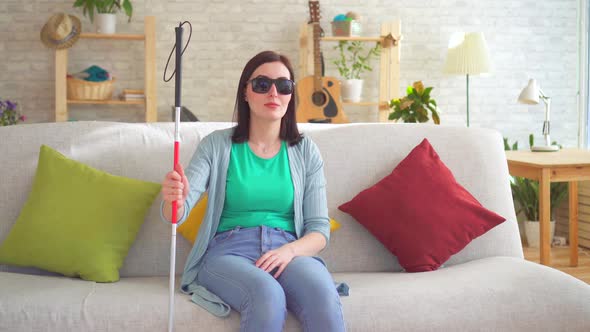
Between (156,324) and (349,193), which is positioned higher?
(349,193)

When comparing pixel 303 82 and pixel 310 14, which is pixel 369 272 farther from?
pixel 310 14

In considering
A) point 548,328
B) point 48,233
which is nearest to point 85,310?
point 48,233

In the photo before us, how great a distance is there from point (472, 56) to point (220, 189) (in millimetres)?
3833

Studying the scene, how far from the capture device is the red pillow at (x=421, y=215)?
2602 millimetres

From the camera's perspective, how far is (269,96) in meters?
2.40

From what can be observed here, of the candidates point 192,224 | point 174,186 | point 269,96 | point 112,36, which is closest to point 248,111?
point 269,96

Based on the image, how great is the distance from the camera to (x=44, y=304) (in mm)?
2113

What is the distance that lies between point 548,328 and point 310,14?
388 cm

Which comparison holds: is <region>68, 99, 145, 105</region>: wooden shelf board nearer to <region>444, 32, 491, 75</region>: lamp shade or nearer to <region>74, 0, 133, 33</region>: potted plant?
<region>74, 0, 133, 33</region>: potted plant

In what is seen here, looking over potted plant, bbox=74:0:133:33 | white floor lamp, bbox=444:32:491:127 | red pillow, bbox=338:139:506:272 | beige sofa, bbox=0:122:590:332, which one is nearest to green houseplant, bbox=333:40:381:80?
white floor lamp, bbox=444:32:491:127

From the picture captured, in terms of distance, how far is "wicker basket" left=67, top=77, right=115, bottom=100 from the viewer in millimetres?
5457

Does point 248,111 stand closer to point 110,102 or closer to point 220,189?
point 220,189

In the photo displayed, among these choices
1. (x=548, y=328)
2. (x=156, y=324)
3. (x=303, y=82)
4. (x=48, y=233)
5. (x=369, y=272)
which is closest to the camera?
(x=156, y=324)

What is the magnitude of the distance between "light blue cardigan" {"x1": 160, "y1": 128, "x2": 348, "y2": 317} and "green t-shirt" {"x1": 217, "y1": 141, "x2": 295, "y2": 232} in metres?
0.03
